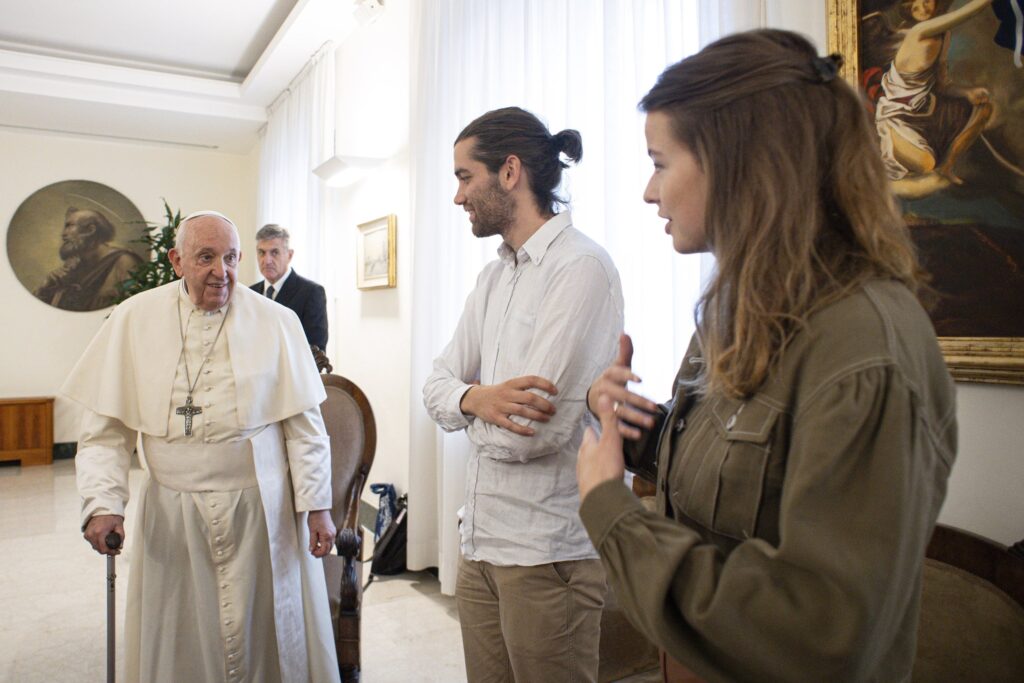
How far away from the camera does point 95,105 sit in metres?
8.11

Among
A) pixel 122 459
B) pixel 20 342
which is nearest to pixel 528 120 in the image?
pixel 122 459

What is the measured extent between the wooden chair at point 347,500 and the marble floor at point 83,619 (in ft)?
2.55

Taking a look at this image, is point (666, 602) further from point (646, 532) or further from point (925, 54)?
point (925, 54)

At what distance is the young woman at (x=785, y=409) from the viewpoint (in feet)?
2.48

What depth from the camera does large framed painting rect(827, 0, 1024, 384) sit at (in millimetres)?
1646

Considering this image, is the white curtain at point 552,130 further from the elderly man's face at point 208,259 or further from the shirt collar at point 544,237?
the elderly man's face at point 208,259

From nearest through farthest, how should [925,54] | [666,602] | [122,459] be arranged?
[666,602] < [925,54] < [122,459]

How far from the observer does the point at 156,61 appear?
7949mm

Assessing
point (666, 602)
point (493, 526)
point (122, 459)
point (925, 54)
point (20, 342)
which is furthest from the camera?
point (20, 342)

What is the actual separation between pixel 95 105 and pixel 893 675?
939cm

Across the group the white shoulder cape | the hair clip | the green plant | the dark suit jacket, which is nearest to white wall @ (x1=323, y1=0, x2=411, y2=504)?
the dark suit jacket

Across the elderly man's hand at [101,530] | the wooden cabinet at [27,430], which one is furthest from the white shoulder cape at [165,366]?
the wooden cabinet at [27,430]

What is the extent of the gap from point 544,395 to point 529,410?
6 cm

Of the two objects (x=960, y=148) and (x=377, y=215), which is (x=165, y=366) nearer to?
(x=960, y=148)
